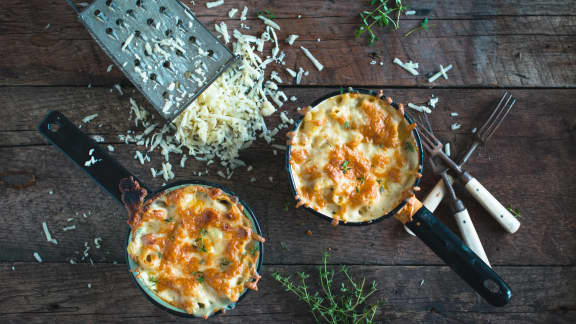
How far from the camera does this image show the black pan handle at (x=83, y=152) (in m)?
2.28

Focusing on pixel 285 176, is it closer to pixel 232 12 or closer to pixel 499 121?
pixel 232 12

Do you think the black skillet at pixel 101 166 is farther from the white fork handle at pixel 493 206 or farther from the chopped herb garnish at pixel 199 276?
the white fork handle at pixel 493 206

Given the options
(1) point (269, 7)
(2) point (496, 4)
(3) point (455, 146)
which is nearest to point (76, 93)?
(1) point (269, 7)

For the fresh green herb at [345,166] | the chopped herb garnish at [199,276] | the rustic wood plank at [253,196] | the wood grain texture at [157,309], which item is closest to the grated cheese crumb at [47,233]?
the rustic wood plank at [253,196]

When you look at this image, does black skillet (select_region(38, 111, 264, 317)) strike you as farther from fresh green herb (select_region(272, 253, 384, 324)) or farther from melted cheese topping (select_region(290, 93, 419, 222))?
fresh green herb (select_region(272, 253, 384, 324))

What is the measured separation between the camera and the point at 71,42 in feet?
8.89

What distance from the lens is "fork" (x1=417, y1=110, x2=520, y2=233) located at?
260 cm

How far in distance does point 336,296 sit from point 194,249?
3.36 feet

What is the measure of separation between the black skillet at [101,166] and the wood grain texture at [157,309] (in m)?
0.52

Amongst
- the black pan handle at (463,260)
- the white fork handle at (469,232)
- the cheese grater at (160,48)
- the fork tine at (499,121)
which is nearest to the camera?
the black pan handle at (463,260)

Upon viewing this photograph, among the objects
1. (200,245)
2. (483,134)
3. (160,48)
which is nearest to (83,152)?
(160,48)

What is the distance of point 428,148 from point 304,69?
0.92 m

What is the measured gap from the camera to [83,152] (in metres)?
2.31

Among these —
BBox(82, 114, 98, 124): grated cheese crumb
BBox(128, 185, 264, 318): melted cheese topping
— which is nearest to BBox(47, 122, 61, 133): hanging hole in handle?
BBox(82, 114, 98, 124): grated cheese crumb
